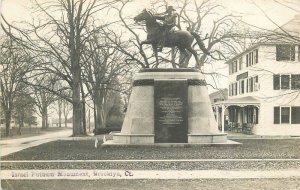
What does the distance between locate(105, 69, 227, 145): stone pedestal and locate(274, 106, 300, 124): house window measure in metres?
14.1

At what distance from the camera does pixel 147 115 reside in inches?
729

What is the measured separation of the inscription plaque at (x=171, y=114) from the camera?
18188 mm

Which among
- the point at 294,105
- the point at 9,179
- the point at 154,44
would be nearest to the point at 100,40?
the point at 294,105

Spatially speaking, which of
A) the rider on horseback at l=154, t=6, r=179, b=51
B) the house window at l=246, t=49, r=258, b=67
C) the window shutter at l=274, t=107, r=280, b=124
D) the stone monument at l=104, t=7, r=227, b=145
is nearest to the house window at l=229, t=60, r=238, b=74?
the house window at l=246, t=49, r=258, b=67

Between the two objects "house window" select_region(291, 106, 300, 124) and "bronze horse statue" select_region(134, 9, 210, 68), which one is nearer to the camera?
"bronze horse statue" select_region(134, 9, 210, 68)

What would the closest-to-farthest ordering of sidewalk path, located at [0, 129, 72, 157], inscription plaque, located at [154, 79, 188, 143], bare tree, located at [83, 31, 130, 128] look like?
inscription plaque, located at [154, 79, 188, 143], sidewalk path, located at [0, 129, 72, 157], bare tree, located at [83, 31, 130, 128]

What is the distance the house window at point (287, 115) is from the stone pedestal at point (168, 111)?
14065 mm

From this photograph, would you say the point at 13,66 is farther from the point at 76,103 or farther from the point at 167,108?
the point at 167,108

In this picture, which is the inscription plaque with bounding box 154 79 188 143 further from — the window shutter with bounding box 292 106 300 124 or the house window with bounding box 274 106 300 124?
the window shutter with bounding box 292 106 300 124

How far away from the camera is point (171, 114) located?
59.7ft

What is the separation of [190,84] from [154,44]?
2257 millimetres

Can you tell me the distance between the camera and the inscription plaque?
59.7 feet

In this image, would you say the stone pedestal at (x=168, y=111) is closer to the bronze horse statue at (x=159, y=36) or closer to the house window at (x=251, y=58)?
the bronze horse statue at (x=159, y=36)

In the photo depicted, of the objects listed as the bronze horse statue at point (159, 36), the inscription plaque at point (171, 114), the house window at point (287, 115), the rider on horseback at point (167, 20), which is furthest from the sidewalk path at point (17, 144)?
the house window at point (287, 115)
